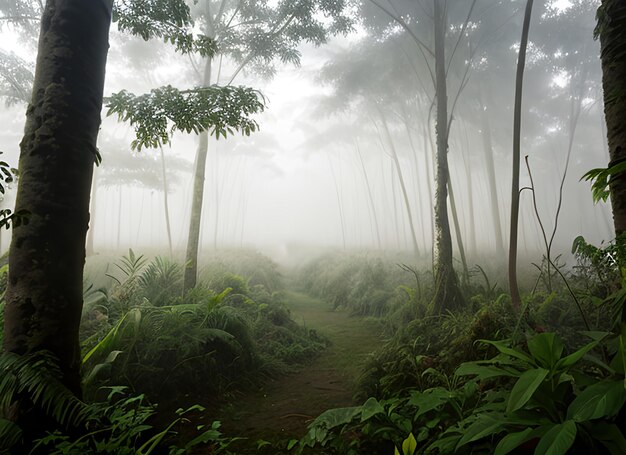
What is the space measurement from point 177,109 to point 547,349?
3374 millimetres

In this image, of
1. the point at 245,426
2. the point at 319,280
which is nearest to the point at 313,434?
the point at 245,426

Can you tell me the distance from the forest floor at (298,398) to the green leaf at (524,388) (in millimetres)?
1582

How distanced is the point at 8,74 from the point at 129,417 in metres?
10.3

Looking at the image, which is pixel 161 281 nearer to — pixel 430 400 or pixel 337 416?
pixel 337 416

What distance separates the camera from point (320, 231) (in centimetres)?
6291

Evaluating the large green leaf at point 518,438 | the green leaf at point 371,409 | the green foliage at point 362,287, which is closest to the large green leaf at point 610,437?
the large green leaf at point 518,438

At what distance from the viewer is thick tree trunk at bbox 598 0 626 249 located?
1976mm

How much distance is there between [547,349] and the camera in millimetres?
1543

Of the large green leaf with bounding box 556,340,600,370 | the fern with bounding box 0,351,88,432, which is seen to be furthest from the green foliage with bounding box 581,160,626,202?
the fern with bounding box 0,351,88,432

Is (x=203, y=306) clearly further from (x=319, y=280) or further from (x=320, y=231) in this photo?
(x=320, y=231)

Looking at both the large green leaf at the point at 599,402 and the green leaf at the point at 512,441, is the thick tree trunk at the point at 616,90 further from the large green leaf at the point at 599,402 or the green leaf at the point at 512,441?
the green leaf at the point at 512,441

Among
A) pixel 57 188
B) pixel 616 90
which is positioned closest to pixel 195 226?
pixel 57 188

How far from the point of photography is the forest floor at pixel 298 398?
7.99 feet

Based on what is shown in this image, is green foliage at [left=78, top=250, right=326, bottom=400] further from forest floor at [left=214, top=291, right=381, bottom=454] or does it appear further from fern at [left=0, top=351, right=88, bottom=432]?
fern at [left=0, top=351, right=88, bottom=432]
